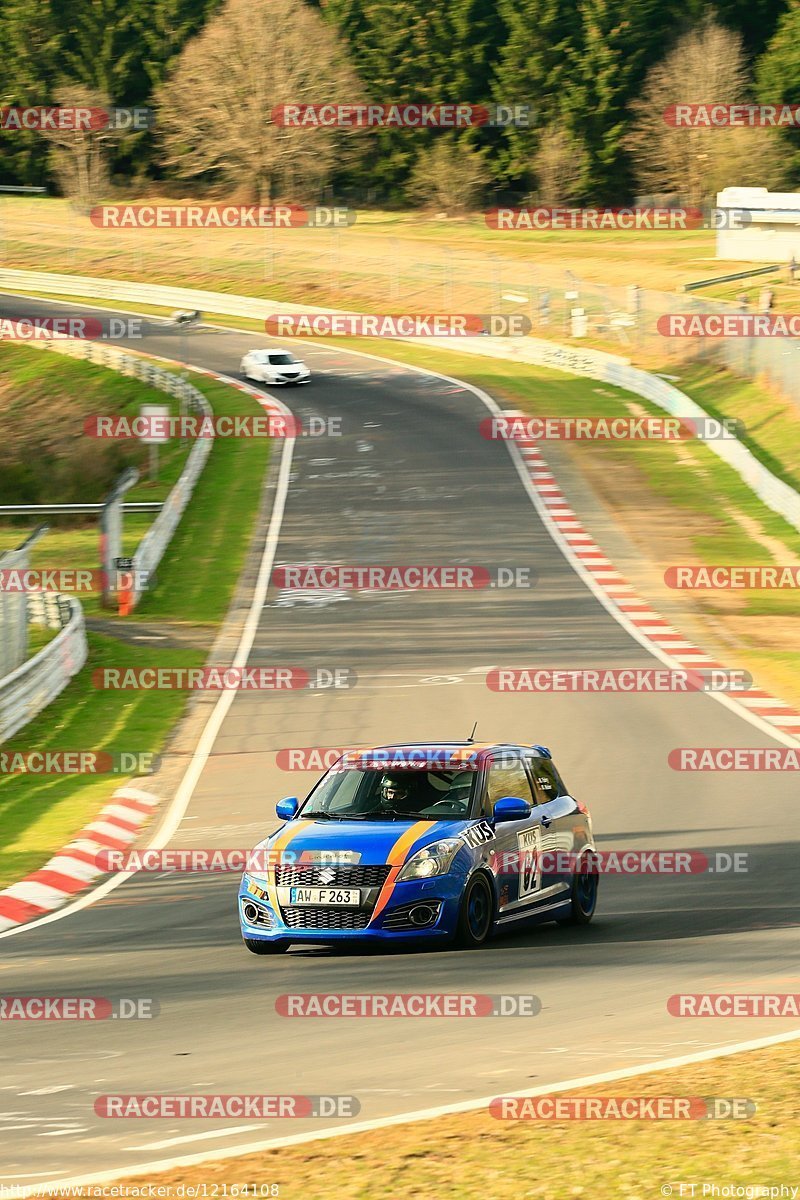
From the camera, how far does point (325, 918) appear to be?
11805 mm

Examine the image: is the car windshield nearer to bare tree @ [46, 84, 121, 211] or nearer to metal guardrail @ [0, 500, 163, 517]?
metal guardrail @ [0, 500, 163, 517]

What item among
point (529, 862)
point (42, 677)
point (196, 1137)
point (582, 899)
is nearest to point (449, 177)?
point (42, 677)

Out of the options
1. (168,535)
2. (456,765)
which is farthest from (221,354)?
(456,765)

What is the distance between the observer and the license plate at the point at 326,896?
38.5 feet

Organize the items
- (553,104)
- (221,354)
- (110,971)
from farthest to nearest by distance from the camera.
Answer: (553,104) → (221,354) → (110,971)

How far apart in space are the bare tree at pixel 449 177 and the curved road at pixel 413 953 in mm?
72782

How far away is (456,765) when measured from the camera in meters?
12.7

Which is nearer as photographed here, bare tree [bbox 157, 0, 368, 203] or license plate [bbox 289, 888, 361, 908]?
license plate [bbox 289, 888, 361, 908]

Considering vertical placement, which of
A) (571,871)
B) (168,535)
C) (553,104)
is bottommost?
(168,535)

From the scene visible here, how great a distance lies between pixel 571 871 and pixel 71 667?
46.7 feet

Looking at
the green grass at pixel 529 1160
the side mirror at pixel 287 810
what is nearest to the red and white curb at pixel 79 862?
the side mirror at pixel 287 810

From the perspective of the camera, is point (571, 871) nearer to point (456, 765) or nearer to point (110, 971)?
point (456, 765)

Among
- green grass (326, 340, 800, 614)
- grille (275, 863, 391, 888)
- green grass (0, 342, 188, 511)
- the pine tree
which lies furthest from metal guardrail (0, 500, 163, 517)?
the pine tree

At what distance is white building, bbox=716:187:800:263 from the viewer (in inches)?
2896
